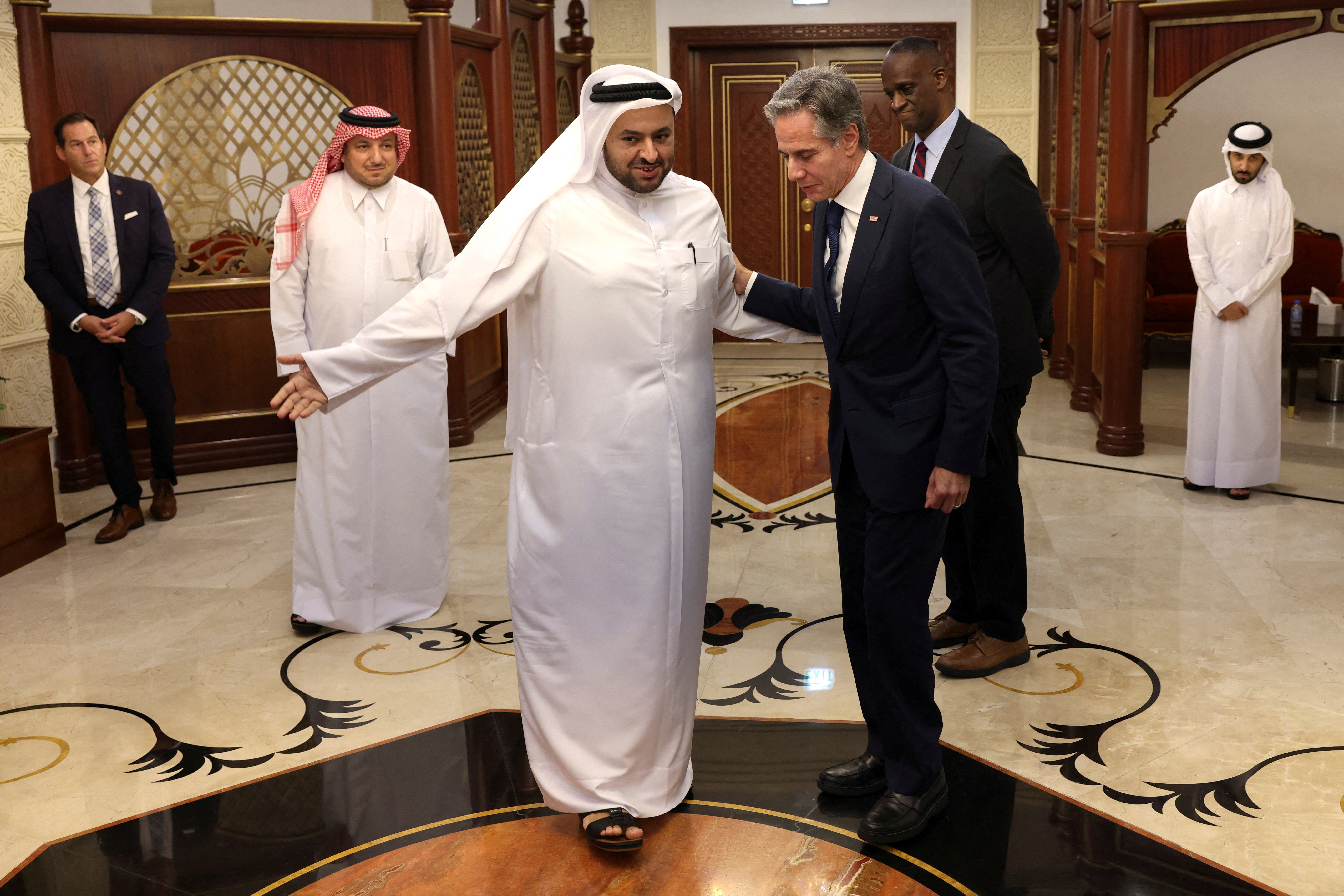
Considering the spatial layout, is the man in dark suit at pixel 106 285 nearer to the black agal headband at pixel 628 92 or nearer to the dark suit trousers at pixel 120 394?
the dark suit trousers at pixel 120 394

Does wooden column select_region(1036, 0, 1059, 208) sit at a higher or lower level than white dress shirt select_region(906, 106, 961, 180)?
higher

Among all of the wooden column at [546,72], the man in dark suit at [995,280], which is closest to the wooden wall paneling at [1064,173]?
the wooden column at [546,72]

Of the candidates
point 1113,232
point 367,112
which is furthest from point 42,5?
point 1113,232

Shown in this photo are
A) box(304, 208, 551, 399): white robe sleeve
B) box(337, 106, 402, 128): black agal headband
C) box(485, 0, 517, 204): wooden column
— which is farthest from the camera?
box(485, 0, 517, 204): wooden column

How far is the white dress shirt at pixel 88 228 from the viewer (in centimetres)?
496

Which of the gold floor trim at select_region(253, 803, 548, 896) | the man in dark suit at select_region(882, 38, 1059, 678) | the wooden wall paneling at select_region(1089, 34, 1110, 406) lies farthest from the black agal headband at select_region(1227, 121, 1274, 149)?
the gold floor trim at select_region(253, 803, 548, 896)

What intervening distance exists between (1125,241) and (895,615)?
13.1 feet

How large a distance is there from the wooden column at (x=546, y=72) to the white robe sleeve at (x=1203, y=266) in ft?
13.4

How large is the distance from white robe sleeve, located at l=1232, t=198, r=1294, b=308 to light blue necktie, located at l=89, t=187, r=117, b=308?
4711 millimetres

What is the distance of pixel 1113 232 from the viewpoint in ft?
19.2

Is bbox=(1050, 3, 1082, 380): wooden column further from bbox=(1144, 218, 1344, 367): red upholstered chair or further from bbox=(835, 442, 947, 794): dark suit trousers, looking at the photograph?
bbox=(835, 442, 947, 794): dark suit trousers

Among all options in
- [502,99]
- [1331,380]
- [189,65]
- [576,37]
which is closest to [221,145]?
[189,65]

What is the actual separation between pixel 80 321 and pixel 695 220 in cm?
334

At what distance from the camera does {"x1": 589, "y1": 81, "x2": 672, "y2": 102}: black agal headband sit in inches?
91.7
